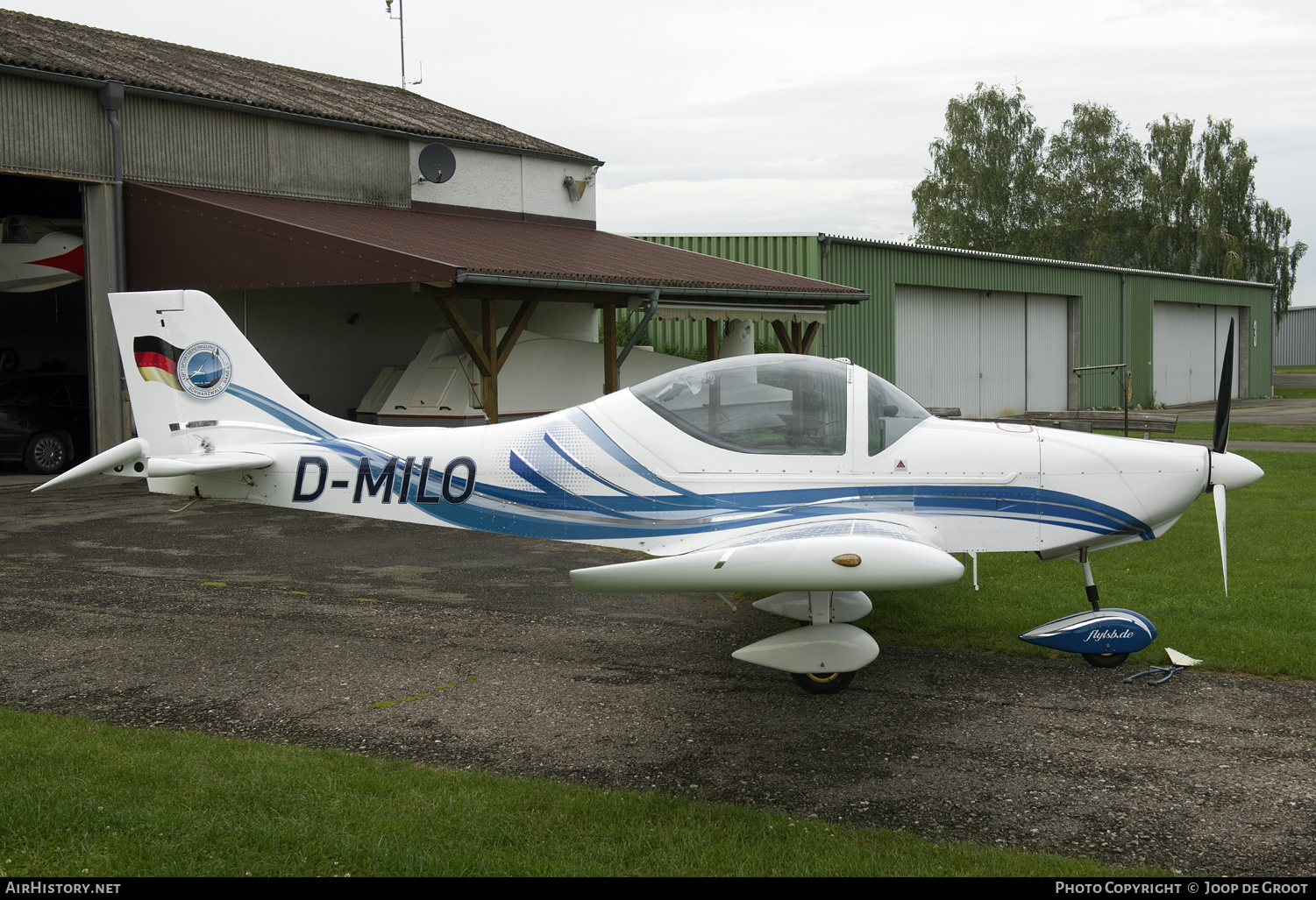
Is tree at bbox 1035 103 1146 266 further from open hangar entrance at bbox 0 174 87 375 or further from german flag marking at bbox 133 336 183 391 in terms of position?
german flag marking at bbox 133 336 183 391

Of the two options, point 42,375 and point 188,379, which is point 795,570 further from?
point 42,375

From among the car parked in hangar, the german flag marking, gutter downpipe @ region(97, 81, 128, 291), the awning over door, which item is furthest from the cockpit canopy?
the car parked in hangar

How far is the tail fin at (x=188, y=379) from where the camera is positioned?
6871 millimetres

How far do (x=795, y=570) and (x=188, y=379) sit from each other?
14.1 ft

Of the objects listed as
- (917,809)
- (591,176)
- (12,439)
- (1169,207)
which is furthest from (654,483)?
(1169,207)

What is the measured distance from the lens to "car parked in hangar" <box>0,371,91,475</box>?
15.7 metres

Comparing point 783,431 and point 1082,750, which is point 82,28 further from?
point 1082,750

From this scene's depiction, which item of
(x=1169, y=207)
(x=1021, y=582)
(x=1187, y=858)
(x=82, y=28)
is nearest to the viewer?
(x=1187, y=858)

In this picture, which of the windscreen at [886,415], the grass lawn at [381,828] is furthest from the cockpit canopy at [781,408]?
the grass lawn at [381,828]

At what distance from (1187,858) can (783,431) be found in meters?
2.96

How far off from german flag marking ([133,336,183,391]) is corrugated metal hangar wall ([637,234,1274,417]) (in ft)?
55.9

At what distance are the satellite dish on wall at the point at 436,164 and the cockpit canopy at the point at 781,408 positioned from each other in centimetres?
1397

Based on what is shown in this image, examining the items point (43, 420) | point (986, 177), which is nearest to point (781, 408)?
point (43, 420)

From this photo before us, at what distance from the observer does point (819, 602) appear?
590cm
